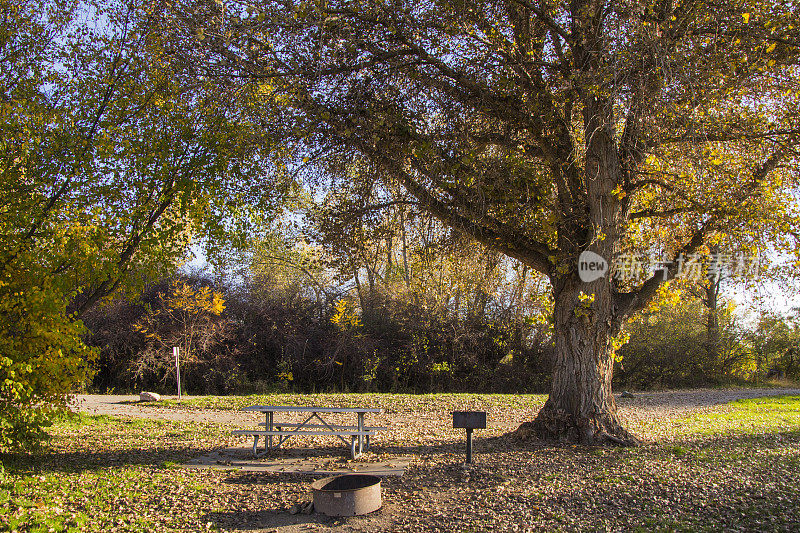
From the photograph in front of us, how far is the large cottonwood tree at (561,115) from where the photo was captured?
23.2ft

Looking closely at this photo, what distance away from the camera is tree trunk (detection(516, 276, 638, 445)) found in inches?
320

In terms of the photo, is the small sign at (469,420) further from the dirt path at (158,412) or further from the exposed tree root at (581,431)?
the dirt path at (158,412)

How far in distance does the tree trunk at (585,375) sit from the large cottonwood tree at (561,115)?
0.02 metres

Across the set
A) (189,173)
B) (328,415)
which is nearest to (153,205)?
(189,173)

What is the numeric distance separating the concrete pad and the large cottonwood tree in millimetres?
2827

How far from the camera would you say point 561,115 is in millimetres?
8219

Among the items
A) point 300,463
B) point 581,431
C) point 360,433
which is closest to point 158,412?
point 300,463

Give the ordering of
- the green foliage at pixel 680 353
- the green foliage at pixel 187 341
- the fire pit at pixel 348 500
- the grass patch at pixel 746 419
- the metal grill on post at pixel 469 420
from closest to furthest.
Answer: the fire pit at pixel 348 500 → the metal grill on post at pixel 469 420 → the grass patch at pixel 746 419 → the green foliage at pixel 187 341 → the green foliage at pixel 680 353

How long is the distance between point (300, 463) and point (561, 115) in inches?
242

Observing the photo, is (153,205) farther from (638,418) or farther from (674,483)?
(638,418)

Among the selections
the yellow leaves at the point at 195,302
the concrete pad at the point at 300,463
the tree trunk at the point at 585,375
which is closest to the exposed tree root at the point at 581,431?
the tree trunk at the point at 585,375

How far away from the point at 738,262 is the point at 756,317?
15298mm

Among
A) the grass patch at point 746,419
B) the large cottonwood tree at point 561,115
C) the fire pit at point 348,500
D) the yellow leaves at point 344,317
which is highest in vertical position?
the large cottonwood tree at point 561,115

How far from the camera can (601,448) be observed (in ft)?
25.6
